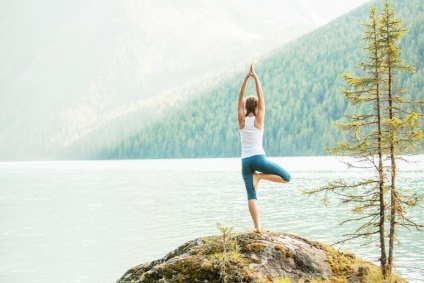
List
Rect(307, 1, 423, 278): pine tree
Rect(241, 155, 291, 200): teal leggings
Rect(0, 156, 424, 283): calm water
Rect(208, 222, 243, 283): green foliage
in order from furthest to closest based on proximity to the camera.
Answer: Rect(0, 156, 424, 283): calm water, Rect(307, 1, 423, 278): pine tree, Rect(241, 155, 291, 200): teal leggings, Rect(208, 222, 243, 283): green foliage

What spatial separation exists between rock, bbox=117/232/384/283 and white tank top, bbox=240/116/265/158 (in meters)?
1.65

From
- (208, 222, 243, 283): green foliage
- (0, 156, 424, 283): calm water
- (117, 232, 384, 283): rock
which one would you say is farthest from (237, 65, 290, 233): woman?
(0, 156, 424, 283): calm water

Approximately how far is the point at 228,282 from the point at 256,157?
2463mm

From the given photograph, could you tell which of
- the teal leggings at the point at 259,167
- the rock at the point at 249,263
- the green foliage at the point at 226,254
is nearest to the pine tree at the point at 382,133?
the rock at the point at 249,263

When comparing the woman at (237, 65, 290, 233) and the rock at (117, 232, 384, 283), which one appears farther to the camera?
the woman at (237, 65, 290, 233)

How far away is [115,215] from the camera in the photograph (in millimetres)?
49125

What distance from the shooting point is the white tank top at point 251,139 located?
440 inches

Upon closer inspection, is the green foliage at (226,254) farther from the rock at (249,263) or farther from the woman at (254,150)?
the woman at (254,150)

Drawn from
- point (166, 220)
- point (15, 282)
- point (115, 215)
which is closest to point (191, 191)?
point (115, 215)

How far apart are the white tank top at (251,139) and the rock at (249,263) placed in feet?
5.40

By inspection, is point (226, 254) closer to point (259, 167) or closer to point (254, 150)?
point (259, 167)

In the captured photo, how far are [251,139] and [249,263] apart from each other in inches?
93.6

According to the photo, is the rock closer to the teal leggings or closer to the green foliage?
the green foliage

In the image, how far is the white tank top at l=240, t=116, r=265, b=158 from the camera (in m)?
11.2
